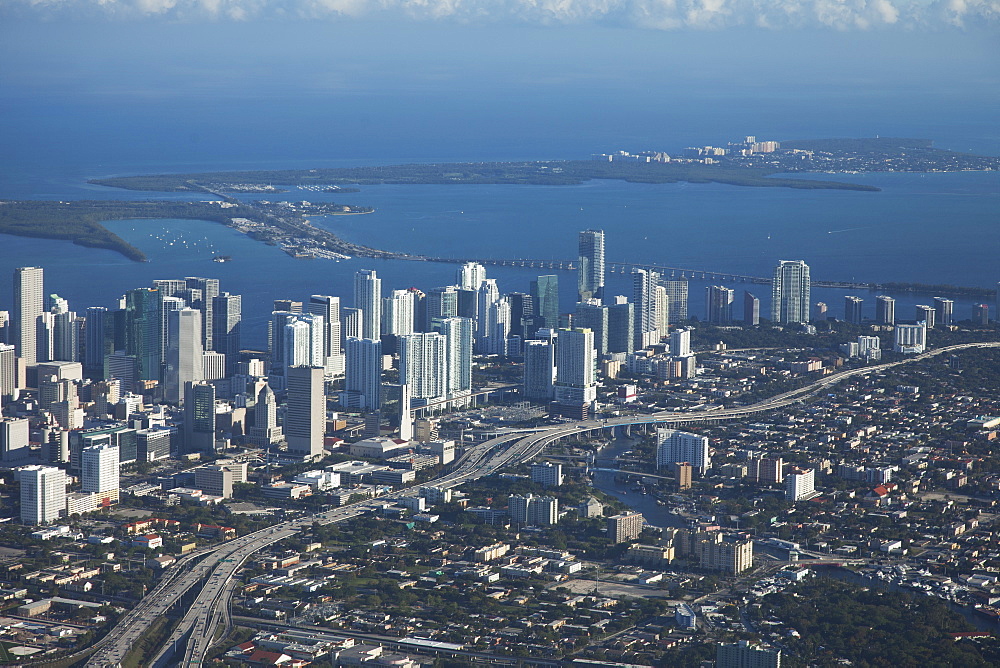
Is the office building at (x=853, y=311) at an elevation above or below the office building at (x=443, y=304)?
below

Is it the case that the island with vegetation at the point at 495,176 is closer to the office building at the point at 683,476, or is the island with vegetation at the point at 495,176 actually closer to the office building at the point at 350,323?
the office building at the point at 350,323

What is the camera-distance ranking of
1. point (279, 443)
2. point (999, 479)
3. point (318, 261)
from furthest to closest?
1. point (318, 261)
2. point (279, 443)
3. point (999, 479)

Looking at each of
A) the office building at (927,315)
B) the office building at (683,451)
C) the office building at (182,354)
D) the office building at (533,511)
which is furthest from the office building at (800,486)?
the office building at (927,315)

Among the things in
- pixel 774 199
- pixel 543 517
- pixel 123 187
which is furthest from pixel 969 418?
pixel 123 187

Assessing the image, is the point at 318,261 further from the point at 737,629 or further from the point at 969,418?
the point at 737,629

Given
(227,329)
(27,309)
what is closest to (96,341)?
(27,309)

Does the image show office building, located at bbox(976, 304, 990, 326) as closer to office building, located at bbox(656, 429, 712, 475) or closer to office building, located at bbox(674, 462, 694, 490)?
office building, located at bbox(656, 429, 712, 475)

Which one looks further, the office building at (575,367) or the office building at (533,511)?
the office building at (575,367)
